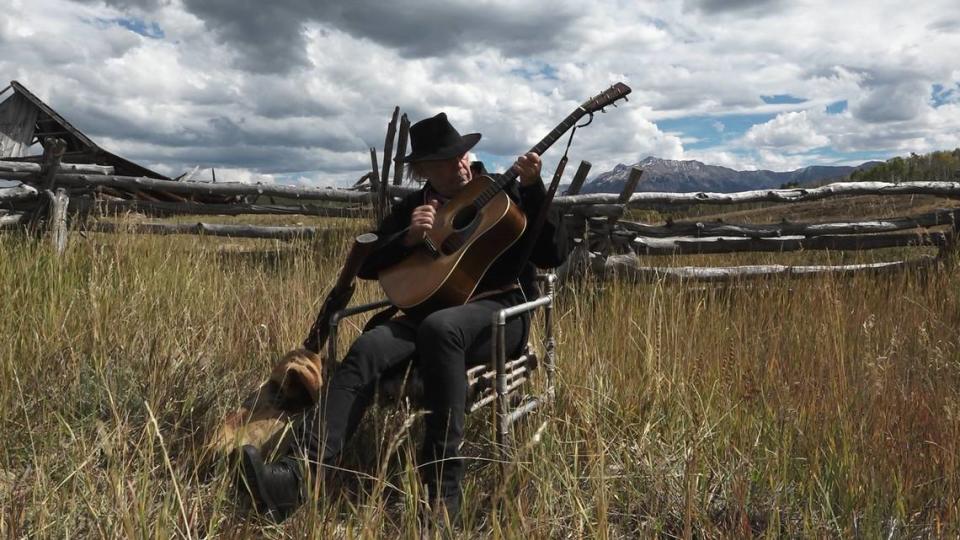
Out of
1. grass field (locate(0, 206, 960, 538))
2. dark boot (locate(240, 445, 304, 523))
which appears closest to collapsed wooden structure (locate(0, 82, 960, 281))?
grass field (locate(0, 206, 960, 538))

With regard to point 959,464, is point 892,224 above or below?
above

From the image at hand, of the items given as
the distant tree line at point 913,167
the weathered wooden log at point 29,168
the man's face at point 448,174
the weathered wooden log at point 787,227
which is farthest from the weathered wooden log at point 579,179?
the distant tree line at point 913,167

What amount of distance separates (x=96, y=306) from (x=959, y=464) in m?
3.15

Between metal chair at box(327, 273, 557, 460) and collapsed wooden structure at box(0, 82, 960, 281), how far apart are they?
8.23 ft

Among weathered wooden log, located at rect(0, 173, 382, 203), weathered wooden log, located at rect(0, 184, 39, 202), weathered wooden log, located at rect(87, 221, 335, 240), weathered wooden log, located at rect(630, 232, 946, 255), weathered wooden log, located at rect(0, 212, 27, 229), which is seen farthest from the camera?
weathered wooden log, located at rect(0, 173, 382, 203)

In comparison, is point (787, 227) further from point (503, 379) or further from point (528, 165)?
point (503, 379)

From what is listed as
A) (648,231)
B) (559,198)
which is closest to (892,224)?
(648,231)

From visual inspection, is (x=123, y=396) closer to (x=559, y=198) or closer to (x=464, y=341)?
(x=464, y=341)

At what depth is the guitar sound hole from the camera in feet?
9.70

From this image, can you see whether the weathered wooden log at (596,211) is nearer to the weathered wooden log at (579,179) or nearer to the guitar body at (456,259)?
the weathered wooden log at (579,179)

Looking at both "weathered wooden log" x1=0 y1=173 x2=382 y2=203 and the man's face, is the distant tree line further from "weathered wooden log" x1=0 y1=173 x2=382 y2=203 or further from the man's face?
the man's face

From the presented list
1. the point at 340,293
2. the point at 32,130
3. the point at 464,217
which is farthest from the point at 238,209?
the point at 32,130

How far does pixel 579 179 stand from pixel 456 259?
3.57 m

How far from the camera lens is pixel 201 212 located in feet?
27.9
